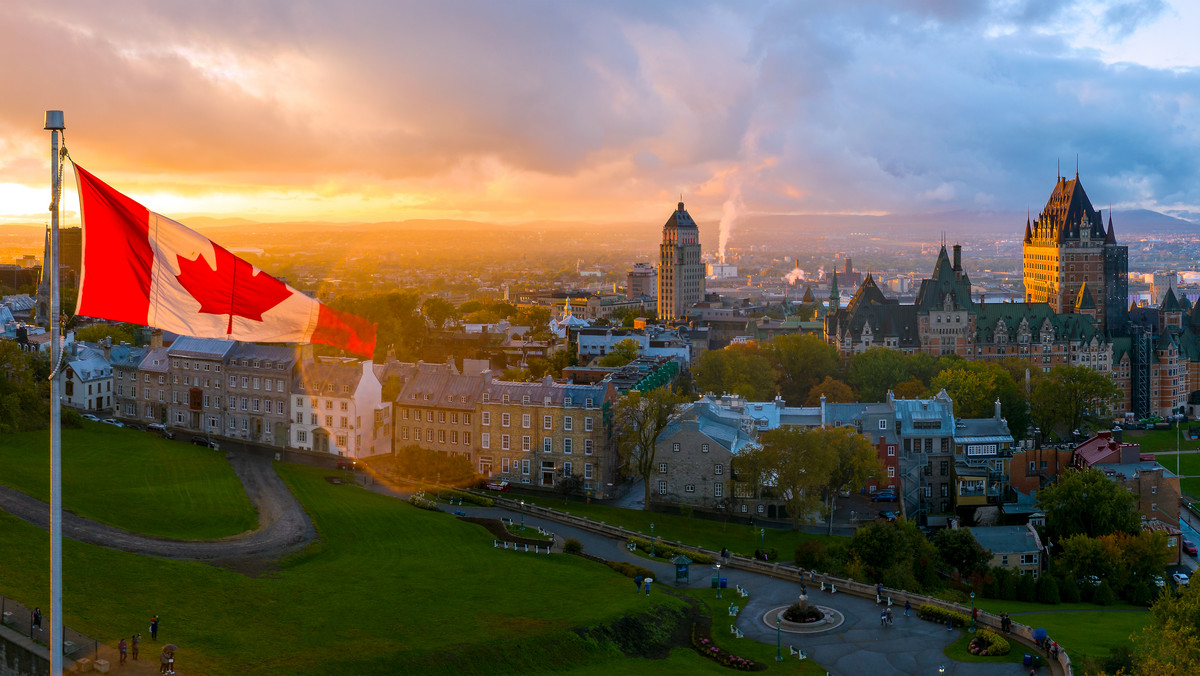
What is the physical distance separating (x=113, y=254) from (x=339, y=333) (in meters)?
5.02

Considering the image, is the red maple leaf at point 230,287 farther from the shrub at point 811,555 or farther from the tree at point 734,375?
the tree at point 734,375

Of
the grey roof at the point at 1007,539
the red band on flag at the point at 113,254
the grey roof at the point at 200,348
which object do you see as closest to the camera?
the red band on flag at the point at 113,254

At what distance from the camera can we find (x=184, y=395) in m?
107

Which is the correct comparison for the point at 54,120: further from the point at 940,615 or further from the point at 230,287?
the point at 940,615

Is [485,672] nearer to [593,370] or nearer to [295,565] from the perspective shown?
[295,565]

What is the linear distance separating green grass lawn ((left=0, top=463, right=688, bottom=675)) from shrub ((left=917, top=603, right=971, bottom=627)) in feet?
44.3

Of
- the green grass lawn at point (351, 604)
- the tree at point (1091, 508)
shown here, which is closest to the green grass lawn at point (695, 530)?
the green grass lawn at point (351, 604)

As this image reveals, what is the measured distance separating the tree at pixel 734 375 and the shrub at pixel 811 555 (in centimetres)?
5321

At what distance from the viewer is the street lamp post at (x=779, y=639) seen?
169 feet

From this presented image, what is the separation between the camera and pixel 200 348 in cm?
10656

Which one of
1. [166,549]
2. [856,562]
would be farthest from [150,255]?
[856,562]

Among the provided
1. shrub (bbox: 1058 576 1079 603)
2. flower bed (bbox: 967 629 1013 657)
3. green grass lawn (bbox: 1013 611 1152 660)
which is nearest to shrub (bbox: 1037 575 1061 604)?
shrub (bbox: 1058 576 1079 603)

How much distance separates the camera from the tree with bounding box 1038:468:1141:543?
263ft

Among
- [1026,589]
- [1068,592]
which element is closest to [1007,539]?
[1068,592]
